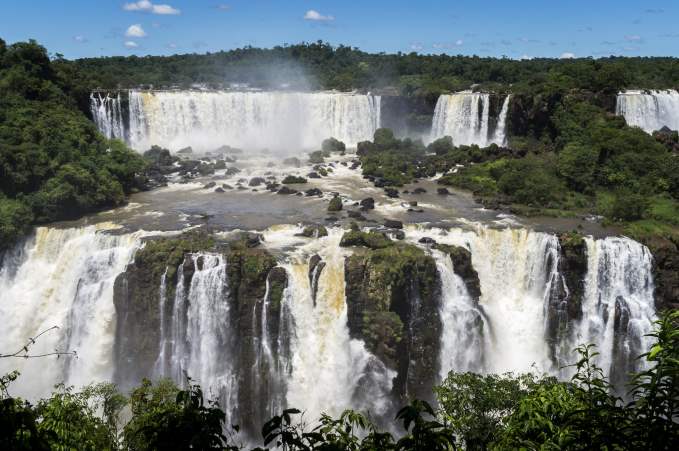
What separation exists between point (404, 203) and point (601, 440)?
77.1ft

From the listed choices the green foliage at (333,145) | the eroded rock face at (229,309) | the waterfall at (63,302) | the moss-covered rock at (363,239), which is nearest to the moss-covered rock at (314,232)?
the moss-covered rock at (363,239)

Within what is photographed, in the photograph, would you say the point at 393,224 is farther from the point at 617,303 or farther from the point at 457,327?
the point at 617,303

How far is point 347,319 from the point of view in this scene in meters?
20.0

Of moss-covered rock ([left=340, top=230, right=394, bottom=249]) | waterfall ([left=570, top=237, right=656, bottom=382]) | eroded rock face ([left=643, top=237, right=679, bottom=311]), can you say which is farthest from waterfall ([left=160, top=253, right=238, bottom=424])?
eroded rock face ([left=643, top=237, right=679, bottom=311])

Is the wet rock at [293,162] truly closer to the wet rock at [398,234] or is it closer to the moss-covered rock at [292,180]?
the moss-covered rock at [292,180]

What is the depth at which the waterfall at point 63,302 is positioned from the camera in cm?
2133

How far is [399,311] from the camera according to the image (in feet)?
66.2

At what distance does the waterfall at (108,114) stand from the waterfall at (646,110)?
110ft

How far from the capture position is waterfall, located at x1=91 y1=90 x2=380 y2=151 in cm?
4300

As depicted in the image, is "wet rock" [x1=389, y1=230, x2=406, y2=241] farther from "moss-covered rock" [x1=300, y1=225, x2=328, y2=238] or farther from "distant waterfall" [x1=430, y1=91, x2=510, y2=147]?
"distant waterfall" [x1=430, y1=91, x2=510, y2=147]

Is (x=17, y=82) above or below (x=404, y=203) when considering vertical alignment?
above

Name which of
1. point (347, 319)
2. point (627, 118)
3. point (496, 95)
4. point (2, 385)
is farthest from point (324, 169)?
point (2, 385)

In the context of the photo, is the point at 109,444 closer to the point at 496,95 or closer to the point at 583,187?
the point at 583,187

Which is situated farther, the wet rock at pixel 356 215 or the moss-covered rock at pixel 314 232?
the wet rock at pixel 356 215
